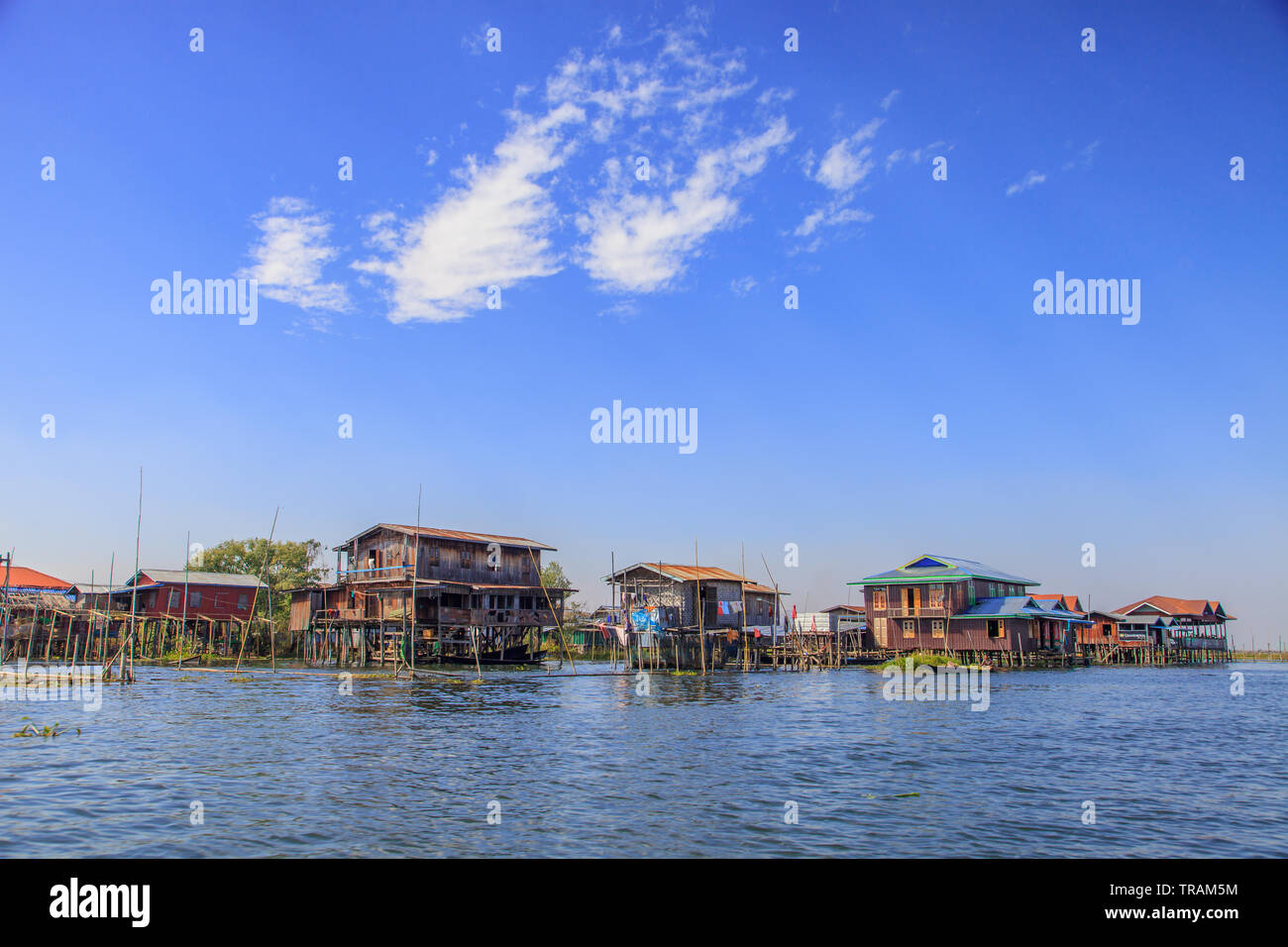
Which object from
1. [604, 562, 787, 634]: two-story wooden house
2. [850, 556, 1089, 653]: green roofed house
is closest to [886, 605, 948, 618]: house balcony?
[850, 556, 1089, 653]: green roofed house

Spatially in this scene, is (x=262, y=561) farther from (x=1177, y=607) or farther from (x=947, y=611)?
(x=1177, y=607)

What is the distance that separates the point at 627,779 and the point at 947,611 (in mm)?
53968

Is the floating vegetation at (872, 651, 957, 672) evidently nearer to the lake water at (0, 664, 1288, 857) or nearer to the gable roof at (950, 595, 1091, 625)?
the gable roof at (950, 595, 1091, 625)

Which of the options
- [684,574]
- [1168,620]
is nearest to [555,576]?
[684,574]

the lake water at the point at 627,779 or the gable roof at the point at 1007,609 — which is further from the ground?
the gable roof at the point at 1007,609

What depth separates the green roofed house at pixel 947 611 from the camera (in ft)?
221

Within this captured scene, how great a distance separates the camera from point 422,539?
56.9m

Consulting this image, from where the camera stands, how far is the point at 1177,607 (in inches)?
3716

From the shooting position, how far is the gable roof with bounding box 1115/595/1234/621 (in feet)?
304

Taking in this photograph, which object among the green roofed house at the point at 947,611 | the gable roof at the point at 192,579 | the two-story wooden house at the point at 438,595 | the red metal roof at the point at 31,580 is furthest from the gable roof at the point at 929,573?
the red metal roof at the point at 31,580

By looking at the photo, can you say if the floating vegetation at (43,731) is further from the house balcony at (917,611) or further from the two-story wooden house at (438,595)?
the house balcony at (917,611)

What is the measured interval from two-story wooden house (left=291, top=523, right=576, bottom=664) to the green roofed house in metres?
27.7

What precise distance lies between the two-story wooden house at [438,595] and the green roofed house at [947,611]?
27689 millimetres
